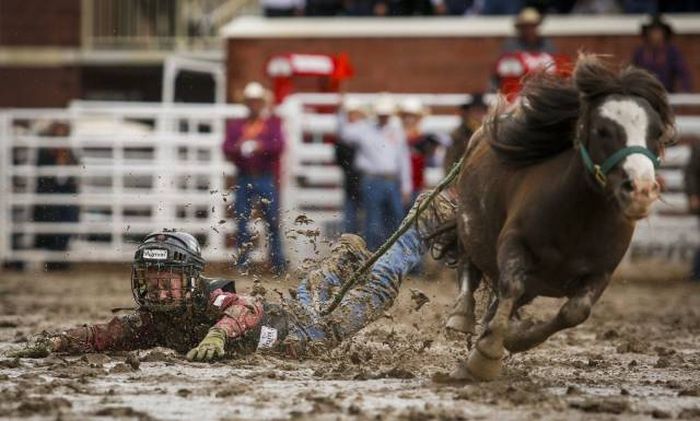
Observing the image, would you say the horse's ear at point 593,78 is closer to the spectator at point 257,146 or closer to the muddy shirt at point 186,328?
the muddy shirt at point 186,328

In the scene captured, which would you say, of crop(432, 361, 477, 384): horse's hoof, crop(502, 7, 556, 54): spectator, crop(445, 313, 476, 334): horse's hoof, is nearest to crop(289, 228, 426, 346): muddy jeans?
crop(445, 313, 476, 334): horse's hoof

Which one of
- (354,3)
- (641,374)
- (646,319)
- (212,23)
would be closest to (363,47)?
(354,3)

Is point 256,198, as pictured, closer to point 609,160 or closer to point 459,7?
point 459,7

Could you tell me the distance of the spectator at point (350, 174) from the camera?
588 inches

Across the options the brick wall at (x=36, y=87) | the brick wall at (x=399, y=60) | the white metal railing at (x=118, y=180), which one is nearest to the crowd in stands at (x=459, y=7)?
the brick wall at (x=399, y=60)

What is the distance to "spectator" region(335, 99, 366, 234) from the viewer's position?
1495 centimetres

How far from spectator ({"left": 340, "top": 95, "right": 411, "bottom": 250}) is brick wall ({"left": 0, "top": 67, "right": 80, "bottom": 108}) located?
9.97 meters

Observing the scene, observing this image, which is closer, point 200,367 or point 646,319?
point 200,367

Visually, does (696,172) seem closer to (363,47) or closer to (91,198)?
(363,47)

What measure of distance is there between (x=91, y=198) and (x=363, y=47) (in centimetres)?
370

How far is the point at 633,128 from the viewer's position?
238 inches

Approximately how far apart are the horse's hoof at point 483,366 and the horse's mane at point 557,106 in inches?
38.6

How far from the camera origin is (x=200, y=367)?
6.93 m

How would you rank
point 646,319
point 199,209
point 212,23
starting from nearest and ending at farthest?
1. point 646,319
2. point 199,209
3. point 212,23
